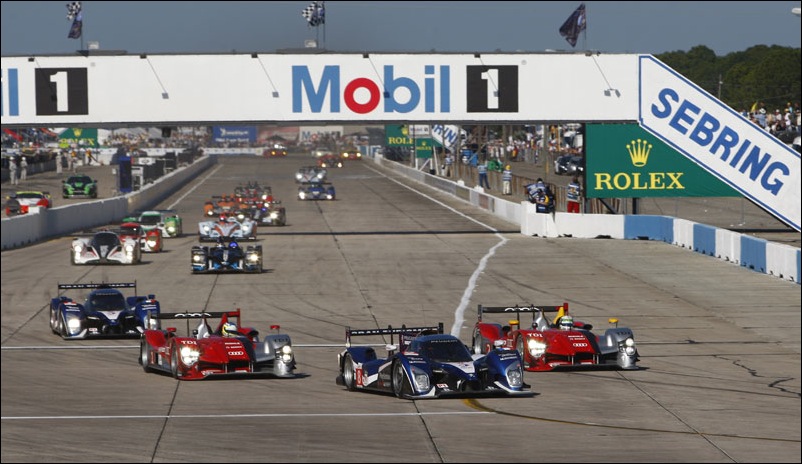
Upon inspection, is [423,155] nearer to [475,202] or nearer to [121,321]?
[475,202]

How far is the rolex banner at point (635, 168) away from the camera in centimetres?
5562

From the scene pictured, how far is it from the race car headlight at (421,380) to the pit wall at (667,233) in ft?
62.4

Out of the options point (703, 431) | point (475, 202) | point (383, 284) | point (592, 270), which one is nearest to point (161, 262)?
point (383, 284)

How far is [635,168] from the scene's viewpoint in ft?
183

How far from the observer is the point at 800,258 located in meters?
36.2

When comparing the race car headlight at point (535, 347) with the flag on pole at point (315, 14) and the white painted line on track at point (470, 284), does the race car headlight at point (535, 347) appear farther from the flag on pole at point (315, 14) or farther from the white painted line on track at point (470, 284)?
the flag on pole at point (315, 14)

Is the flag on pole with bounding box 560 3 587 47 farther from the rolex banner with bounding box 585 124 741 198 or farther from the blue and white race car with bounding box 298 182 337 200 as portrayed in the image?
the blue and white race car with bounding box 298 182 337 200

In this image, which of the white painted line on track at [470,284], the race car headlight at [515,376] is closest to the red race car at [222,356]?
the race car headlight at [515,376]

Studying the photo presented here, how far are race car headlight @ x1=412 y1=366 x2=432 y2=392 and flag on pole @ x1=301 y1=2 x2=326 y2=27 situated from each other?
3381 centimetres

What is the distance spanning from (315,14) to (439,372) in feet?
113

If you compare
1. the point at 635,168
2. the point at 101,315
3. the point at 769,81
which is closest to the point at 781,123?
the point at 635,168

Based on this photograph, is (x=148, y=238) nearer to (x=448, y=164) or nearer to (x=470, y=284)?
(x=470, y=284)

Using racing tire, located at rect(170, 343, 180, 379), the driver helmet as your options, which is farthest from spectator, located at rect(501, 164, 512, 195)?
racing tire, located at rect(170, 343, 180, 379)

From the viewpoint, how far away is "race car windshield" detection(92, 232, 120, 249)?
43031mm
